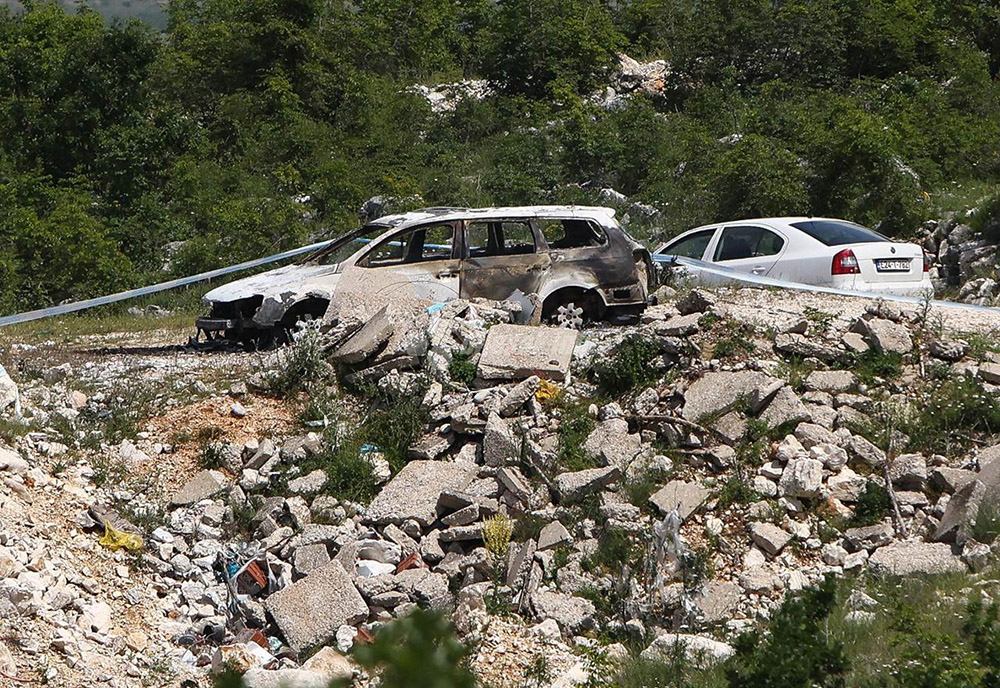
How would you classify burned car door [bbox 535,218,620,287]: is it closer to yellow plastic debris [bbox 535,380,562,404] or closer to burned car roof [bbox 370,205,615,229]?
burned car roof [bbox 370,205,615,229]

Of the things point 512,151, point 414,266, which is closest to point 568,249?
point 414,266

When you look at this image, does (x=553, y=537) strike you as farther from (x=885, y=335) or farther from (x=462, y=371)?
(x=885, y=335)

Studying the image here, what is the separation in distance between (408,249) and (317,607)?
4830 millimetres

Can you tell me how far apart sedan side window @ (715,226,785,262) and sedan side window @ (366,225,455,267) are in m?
4.12

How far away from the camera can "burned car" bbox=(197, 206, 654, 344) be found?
11664 mm

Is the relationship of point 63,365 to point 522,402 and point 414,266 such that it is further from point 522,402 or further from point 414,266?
point 522,402

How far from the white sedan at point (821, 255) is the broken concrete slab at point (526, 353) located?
13.4 feet

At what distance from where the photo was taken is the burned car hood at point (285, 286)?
11.6 meters

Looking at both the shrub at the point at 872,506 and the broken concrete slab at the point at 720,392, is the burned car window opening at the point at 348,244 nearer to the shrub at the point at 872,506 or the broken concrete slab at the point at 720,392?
the broken concrete slab at the point at 720,392

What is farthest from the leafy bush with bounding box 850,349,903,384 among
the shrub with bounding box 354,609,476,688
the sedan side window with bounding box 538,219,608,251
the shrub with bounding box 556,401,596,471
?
the shrub with bounding box 354,609,476,688

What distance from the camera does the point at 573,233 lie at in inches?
480

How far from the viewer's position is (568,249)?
12.0 metres

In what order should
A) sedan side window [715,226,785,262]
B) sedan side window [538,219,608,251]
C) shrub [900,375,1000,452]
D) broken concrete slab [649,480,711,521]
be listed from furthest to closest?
sedan side window [715,226,785,262] < sedan side window [538,219,608,251] < shrub [900,375,1000,452] < broken concrete slab [649,480,711,521]

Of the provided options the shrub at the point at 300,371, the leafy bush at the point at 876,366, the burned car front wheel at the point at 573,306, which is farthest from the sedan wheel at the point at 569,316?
the leafy bush at the point at 876,366
